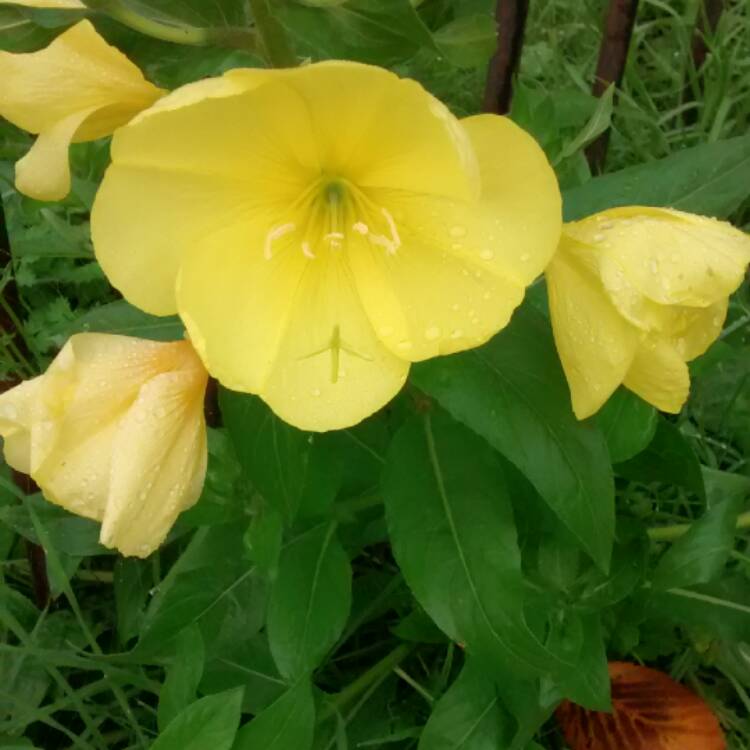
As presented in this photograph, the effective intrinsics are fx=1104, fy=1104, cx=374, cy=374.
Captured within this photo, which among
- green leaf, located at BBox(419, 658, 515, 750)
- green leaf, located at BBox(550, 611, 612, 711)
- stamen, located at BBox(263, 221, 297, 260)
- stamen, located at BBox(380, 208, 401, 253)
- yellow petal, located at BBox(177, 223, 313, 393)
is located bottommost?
green leaf, located at BBox(419, 658, 515, 750)

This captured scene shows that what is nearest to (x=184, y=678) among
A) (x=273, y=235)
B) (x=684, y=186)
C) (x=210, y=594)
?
(x=210, y=594)

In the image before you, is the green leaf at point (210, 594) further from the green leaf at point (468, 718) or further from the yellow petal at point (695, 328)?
the yellow petal at point (695, 328)

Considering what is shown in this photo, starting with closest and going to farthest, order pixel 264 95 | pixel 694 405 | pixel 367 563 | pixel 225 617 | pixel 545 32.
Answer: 1. pixel 264 95
2. pixel 225 617
3. pixel 367 563
4. pixel 694 405
5. pixel 545 32

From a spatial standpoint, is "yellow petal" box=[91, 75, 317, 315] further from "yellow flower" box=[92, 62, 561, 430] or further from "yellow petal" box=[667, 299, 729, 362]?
"yellow petal" box=[667, 299, 729, 362]

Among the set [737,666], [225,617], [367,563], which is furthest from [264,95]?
[737,666]

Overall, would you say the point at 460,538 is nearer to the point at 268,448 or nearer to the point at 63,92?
the point at 268,448

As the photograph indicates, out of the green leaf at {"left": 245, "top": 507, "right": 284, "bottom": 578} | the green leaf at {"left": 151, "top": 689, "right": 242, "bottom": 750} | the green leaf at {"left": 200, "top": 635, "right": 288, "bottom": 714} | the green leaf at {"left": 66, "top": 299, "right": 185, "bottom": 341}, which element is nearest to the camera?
the green leaf at {"left": 151, "top": 689, "right": 242, "bottom": 750}

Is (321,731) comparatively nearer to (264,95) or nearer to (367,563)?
(367,563)

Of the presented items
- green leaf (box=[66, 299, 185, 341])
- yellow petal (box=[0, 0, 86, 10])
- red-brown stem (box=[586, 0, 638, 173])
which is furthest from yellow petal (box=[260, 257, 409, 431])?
red-brown stem (box=[586, 0, 638, 173])
